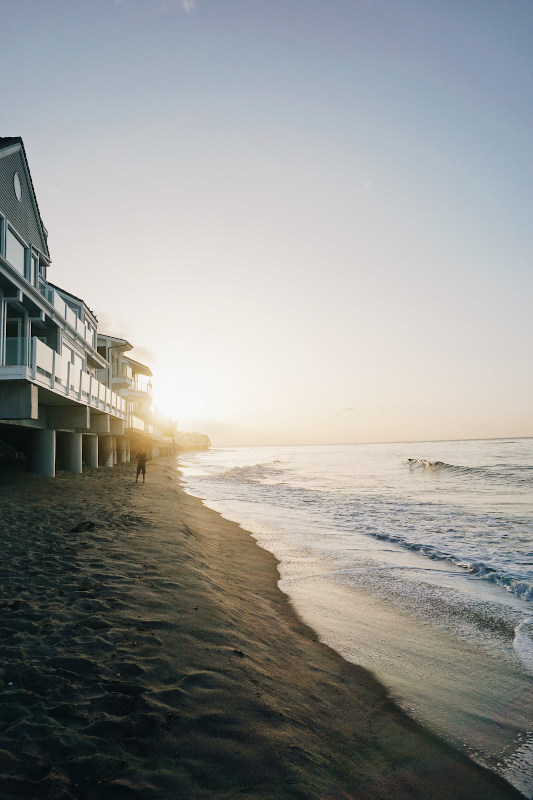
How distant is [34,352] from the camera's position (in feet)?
47.1

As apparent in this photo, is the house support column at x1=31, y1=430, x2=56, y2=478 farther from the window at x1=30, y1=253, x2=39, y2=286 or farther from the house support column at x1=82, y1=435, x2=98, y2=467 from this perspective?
the house support column at x1=82, y1=435, x2=98, y2=467

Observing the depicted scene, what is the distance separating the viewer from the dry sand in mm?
3072

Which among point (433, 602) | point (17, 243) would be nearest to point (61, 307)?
point (17, 243)

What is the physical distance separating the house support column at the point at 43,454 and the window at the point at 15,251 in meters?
7.20

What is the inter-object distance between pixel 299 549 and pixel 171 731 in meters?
8.90

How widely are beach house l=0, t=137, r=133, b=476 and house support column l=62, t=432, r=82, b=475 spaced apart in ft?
0.16

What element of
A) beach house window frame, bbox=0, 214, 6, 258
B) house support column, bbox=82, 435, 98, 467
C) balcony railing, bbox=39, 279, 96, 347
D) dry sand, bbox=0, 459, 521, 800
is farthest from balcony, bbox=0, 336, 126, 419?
dry sand, bbox=0, 459, 521, 800

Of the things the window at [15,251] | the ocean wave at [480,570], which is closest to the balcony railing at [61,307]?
the window at [15,251]

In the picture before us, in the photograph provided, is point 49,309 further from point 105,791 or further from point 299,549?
point 105,791

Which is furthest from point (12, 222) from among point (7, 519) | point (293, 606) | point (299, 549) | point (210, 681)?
point (210, 681)

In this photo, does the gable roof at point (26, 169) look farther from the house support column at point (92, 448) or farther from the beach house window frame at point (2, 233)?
the house support column at point (92, 448)

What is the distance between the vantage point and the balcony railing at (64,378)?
1465cm

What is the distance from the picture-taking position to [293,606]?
765 cm

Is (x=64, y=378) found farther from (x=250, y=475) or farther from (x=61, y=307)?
(x=250, y=475)
